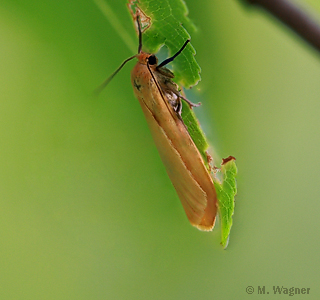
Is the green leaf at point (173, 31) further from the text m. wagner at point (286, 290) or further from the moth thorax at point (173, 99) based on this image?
the text m. wagner at point (286, 290)

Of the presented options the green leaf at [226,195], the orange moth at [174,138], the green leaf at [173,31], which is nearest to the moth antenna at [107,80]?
the orange moth at [174,138]

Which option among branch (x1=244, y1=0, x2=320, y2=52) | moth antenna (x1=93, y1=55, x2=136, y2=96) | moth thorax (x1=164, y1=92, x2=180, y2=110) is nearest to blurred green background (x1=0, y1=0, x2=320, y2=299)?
moth antenna (x1=93, y1=55, x2=136, y2=96)

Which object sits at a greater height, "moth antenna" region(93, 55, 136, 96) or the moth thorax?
"moth antenna" region(93, 55, 136, 96)

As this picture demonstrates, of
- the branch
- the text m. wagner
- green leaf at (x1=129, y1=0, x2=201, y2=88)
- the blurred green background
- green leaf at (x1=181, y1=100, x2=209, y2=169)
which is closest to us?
green leaf at (x1=129, y1=0, x2=201, y2=88)

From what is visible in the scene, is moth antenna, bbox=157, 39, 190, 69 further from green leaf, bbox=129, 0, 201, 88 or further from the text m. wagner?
the text m. wagner

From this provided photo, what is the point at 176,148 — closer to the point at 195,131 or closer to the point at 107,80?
the point at 195,131
